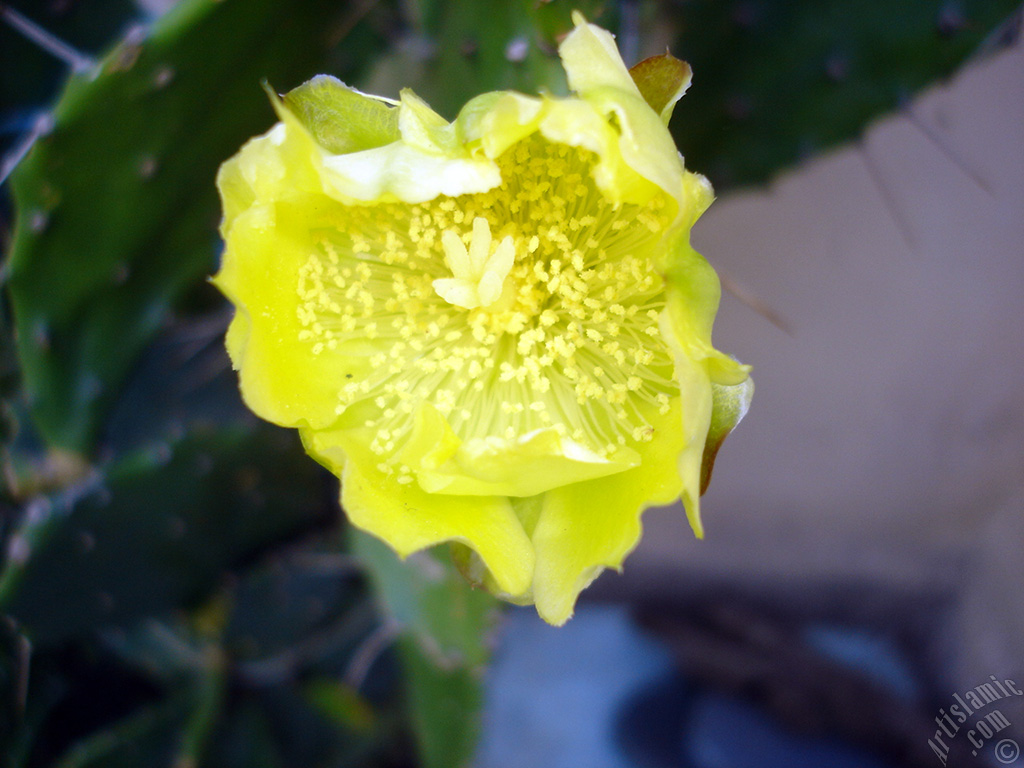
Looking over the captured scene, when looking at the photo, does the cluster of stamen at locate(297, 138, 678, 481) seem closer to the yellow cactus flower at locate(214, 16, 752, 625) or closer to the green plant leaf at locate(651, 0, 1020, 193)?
the yellow cactus flower at locate(214, 16, 752, 625)

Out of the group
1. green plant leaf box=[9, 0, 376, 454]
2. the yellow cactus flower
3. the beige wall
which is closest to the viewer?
the yellow cactus flower

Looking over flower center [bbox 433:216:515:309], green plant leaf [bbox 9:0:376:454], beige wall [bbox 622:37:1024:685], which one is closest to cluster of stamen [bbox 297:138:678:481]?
flower center [bbox 433:216:515:309]

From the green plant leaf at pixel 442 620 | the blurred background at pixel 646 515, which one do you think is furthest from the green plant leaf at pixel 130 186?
the green plant leaf at pixel 442 620

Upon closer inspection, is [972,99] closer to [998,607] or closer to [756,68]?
[756,68]

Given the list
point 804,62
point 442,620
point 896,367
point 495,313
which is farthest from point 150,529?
point 896,367

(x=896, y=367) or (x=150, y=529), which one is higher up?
(x=150, y=529)

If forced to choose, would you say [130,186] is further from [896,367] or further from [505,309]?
[896,367]

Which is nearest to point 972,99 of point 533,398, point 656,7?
point 656,7
